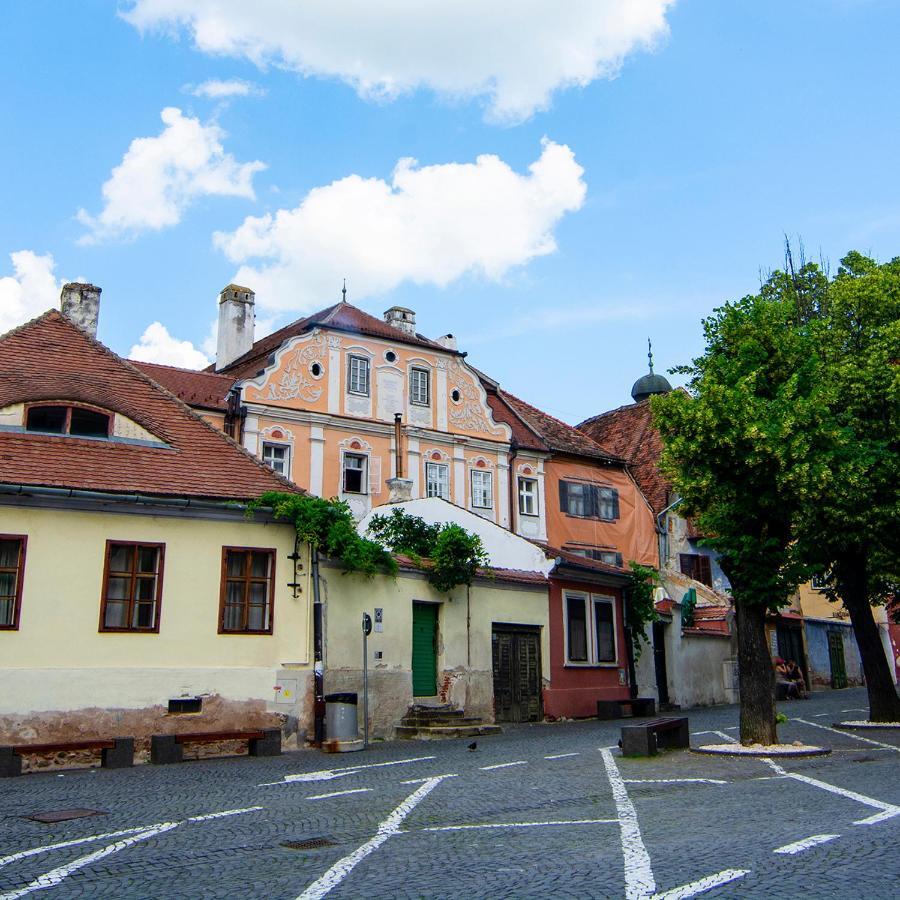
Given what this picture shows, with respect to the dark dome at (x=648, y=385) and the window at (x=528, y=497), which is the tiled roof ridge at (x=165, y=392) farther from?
the dark dome at (x=648, y=385)

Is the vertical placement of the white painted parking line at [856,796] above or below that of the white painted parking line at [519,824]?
above

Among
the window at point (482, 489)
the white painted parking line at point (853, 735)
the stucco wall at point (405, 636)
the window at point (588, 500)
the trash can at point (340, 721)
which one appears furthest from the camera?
the window at point (588, 500)

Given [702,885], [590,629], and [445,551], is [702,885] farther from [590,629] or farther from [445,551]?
[590,629]

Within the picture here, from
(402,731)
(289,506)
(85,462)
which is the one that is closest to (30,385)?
(85,462)

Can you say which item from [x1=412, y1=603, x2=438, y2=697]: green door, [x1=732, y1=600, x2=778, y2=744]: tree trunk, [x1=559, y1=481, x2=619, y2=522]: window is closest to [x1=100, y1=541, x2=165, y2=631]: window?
[x1=412, y1=603, x2=438, y2=697]: green door

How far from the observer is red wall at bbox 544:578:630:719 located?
25.2 metres

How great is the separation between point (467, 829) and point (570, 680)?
55.6 feet

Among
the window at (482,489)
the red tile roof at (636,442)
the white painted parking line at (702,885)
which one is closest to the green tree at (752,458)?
the white painted parking line at (702,885)

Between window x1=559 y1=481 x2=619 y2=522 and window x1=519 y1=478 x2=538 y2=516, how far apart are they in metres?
1.30

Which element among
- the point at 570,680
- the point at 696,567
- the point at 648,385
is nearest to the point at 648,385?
the point at 648,385

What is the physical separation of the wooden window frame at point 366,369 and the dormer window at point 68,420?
13.6 m

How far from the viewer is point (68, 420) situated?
18.5 metres

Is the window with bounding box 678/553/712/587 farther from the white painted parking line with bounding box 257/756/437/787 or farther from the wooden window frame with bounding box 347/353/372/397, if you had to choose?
the white painted parking line with bounding box 257/756/437/787

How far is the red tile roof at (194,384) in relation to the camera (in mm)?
30266
